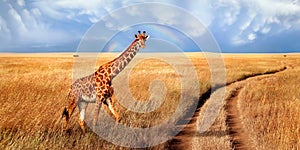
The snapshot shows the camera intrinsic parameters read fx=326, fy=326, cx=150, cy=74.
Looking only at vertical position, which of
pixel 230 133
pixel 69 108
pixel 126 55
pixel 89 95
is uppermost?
pixel 126 55

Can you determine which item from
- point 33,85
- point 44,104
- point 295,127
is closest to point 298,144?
point 295,127

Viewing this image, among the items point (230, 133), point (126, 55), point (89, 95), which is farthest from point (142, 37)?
point (230, 133)

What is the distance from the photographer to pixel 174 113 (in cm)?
1020

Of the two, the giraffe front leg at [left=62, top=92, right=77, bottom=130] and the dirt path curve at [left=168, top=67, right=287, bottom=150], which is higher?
the giraffe front leg at [left=62, top=92, right=77, bottom=130]

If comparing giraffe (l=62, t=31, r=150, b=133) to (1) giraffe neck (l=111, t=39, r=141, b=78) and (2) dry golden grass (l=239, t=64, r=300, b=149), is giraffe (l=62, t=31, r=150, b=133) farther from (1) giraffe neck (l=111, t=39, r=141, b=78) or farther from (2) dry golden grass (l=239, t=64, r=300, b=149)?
(2) dry golden grass (l=239, t=64, r=300, b=149)

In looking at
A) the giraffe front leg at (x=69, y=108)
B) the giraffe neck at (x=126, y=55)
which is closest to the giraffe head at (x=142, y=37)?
the giraffe neck at (x=126, y=55)

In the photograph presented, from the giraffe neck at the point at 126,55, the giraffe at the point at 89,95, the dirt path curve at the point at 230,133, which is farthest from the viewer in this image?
the giraffe neck at the point at 126,55

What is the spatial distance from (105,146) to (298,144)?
3977mm

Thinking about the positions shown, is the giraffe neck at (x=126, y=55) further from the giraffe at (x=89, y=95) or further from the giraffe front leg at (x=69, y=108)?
the giraffe front leg at (x=69, y=108)

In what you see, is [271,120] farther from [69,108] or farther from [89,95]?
[69,108]

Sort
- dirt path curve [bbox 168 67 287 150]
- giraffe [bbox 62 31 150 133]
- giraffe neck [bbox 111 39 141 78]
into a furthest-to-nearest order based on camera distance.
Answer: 1. giraffe neck [bbox 111 39 141 78]
2. dirt path curve [bbox 168 67 287 150]
3. giraffe [bbox 62 31 150 133]

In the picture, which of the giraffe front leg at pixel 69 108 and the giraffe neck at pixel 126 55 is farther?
the giraffe neck at pixel 126 55

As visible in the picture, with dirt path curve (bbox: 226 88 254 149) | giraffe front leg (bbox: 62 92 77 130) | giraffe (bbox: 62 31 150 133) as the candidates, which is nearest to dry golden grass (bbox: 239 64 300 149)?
dirt path curve (bbox: 226 88 254 149)

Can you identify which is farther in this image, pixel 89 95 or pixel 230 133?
pixel 230 133
